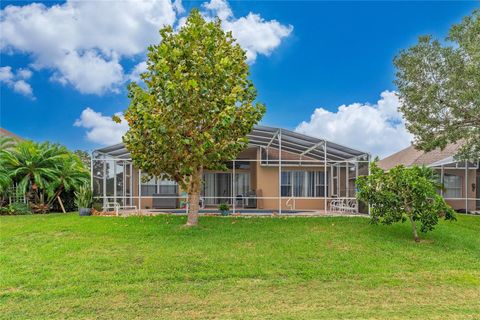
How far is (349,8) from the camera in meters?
13.8

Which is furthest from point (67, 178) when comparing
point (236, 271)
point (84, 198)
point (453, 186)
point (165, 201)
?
point (453, 186)

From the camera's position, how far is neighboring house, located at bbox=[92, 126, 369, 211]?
18.5 metres

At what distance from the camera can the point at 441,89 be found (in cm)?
1532

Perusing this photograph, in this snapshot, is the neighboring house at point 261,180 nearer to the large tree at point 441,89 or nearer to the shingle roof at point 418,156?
the large tree at point 441,89

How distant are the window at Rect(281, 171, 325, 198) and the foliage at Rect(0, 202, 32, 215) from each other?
12.6 m

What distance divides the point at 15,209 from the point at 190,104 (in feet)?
38.3

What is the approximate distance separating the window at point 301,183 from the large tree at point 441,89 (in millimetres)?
5786

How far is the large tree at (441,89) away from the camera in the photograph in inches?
579

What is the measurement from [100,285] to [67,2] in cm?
989

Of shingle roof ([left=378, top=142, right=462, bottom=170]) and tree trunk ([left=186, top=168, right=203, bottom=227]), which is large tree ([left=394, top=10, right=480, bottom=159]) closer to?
shingle roof ([left=378, top=142, right=462, bottom=170])

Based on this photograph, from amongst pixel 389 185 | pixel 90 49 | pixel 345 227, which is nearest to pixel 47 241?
pixel 90 49

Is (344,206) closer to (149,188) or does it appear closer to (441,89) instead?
(441,89)

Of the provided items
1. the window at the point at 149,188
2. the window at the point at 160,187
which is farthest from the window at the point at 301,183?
the window at the point at 149,188

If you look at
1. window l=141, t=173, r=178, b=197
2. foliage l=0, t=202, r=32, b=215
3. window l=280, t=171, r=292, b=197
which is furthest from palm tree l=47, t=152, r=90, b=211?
window l=280, t=171, r=292, b=197
